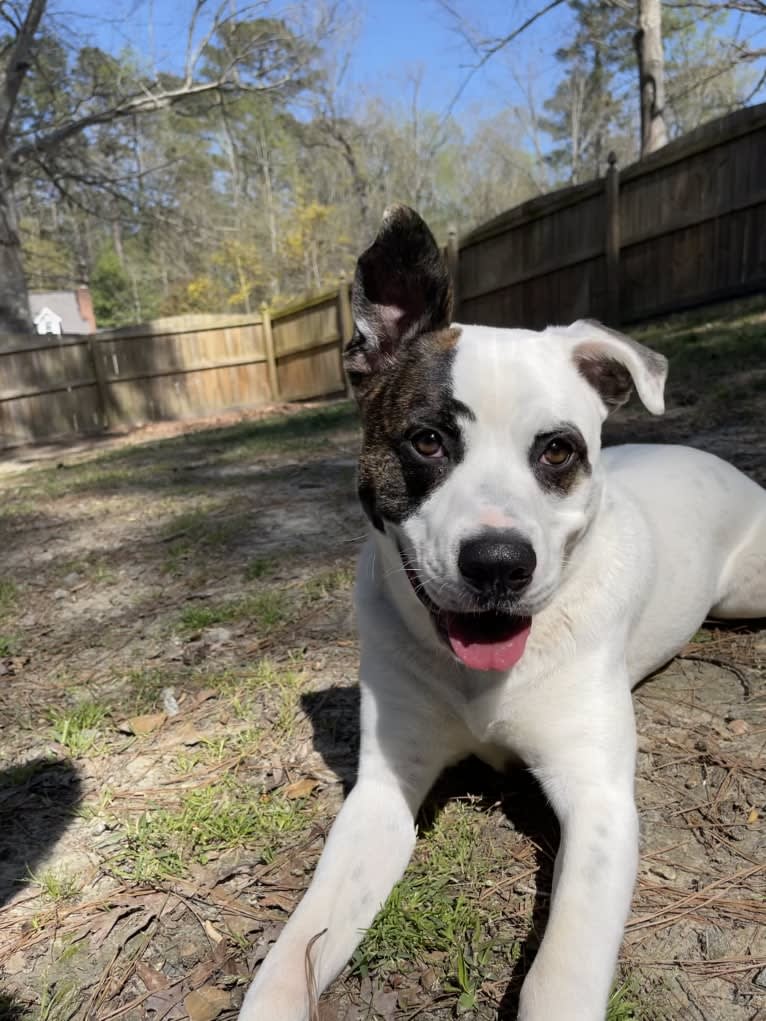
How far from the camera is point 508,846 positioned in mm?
2170

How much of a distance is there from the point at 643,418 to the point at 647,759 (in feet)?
17.2

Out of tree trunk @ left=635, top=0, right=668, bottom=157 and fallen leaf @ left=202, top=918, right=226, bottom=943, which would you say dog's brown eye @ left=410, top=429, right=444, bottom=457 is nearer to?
fallen leaf @ left=202, top=918, right=226, bottom=943

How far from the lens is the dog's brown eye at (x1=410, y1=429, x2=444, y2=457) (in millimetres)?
2096

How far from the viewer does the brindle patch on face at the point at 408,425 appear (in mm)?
2080

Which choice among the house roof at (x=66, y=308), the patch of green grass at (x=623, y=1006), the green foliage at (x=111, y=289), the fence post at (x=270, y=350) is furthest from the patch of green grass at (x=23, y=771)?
the house roof at (x=66, y=308)

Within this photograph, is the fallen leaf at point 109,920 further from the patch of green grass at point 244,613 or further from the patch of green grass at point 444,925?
the patch of green grass at point 244,613

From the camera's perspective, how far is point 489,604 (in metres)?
1.89

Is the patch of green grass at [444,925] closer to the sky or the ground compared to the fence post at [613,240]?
closer to the ground

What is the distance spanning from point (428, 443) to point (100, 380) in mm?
16892

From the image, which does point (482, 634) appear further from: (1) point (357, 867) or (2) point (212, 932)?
(2) point (212, 932)

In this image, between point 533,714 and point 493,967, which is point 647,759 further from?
point 493,967

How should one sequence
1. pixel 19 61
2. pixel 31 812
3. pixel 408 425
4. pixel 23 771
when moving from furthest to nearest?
pixel 19 61, pixel 23 771, pixel 31 812, pixel 408 425

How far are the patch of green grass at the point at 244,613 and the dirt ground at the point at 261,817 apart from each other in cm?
2

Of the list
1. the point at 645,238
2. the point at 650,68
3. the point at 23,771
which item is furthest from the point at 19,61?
the point at 23,771
